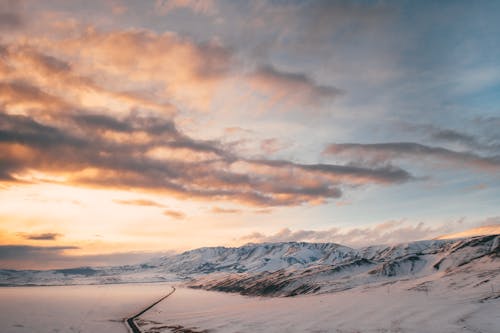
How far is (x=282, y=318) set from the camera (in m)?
76.6

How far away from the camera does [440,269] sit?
167750 millimetres

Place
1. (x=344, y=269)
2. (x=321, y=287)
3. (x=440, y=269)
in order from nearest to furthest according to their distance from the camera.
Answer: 1. (x=321, y=287)
2. (x=440, y=269)
3. (x=344, y=269)

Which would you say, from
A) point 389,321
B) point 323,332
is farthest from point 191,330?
point 389,321

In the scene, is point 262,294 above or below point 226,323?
below

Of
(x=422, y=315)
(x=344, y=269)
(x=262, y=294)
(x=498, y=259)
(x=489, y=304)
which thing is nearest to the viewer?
(x=422, y=315)

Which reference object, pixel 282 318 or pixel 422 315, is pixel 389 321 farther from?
pixel 282 318

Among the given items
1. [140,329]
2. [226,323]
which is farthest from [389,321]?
[140,329]

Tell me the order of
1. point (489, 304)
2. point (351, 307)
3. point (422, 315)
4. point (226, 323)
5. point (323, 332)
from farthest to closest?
point (351, 307) → point (226, 323) → point (489, 304) → point (422, 315) → point (323, 332)

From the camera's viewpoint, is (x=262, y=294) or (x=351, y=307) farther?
(x=262, y=294)

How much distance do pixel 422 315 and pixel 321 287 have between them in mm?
98104

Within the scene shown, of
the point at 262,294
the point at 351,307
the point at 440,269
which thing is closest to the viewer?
the point at 351,307

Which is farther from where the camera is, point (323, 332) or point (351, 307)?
point (351, 307)

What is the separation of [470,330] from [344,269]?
154 metres

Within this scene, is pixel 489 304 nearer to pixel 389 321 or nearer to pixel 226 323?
pixel 389 321
